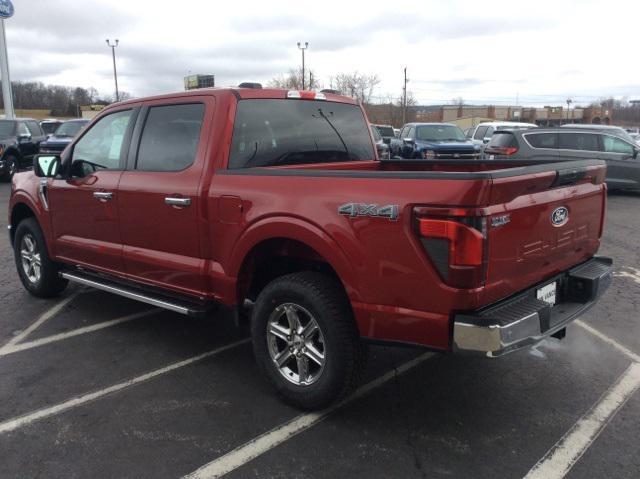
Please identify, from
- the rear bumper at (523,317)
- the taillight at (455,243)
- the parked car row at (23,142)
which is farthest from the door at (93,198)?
the parked car row at (23,142)

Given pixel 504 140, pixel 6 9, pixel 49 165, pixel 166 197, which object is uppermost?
pixel 6 9

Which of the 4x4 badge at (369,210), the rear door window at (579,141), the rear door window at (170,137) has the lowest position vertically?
the rear door window at (579,141)

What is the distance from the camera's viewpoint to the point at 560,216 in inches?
130

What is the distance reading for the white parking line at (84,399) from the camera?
340 cm

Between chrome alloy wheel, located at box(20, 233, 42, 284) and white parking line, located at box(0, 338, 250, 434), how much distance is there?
2.40 m

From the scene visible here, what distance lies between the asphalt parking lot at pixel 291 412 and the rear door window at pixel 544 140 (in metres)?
9.00

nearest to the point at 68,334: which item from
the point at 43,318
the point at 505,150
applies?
the point at 43,318

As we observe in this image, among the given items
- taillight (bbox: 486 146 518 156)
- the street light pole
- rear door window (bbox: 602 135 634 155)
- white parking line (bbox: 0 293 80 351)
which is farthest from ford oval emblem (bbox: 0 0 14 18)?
rear door window (bbox: 602 135 634 155)

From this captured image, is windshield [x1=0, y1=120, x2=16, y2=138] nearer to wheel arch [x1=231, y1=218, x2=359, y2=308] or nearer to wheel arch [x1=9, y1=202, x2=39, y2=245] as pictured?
wheel arch [x1=9, y1=202, x2=39, y2=245]

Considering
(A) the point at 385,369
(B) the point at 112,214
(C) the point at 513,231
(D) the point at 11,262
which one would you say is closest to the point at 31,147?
(D) the point at 11,262

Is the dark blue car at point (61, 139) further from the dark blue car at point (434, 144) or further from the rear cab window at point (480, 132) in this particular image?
the rear cab window at point (480, 132)

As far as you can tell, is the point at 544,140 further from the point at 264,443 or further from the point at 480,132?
the point at 264,443

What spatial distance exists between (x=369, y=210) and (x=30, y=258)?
439 centimetres

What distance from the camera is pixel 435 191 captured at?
2748 millimetres
